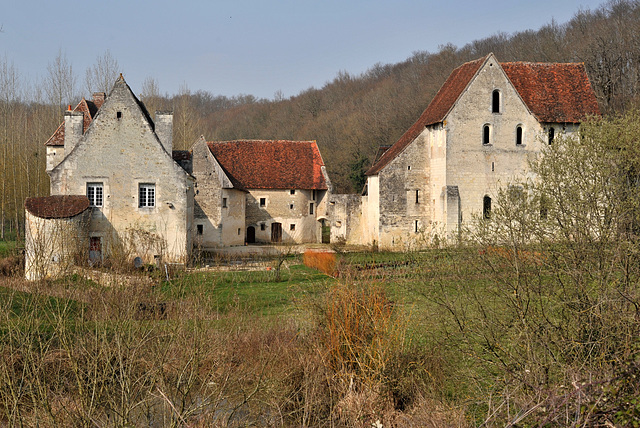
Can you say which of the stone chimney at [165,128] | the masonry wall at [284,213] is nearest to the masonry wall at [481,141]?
the masonry wall at [284,213]

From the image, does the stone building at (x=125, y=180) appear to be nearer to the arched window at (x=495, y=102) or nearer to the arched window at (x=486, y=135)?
the arched window at (x=486, y=135)

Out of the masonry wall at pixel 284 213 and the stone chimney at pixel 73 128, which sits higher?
the stone chimney at pixel 73 128

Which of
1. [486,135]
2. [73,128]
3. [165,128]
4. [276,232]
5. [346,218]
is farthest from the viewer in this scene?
[276,232]

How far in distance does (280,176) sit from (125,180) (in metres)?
15.5

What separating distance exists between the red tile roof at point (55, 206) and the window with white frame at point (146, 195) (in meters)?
2.19

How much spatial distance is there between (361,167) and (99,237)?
2719 cm

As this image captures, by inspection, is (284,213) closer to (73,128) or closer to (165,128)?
(165,128)

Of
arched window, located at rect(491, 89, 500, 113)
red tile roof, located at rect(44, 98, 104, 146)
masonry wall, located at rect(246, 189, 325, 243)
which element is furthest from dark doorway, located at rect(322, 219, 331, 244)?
red tile roof, located at rect(44, 98, 104, 146)

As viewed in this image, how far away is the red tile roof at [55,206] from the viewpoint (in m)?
20.8

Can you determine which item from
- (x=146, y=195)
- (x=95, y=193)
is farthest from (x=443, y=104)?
(x=95, y=193)

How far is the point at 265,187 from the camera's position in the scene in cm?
3722

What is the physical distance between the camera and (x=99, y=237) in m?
23.3

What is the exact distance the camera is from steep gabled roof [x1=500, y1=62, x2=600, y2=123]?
1167 inches

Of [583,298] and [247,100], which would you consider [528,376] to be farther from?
[247,100]
